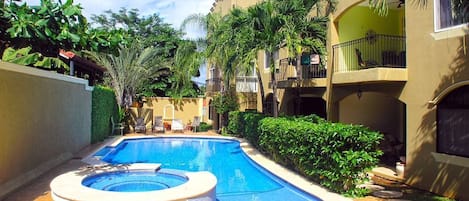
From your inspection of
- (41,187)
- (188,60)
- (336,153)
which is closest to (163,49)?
(188,60)

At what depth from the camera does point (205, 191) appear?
30.4 feet

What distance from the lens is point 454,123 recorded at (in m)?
10.2

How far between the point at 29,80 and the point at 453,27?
13033mm

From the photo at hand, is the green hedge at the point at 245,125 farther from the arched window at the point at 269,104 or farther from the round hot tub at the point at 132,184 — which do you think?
the round hot tub at the point at 132,184

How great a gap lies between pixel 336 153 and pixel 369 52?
798 cm

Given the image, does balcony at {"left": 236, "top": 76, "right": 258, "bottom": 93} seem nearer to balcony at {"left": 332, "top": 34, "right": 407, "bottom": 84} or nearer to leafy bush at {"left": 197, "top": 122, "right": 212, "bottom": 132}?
leafy bush at {"left": 197, "top": 122, "right": 212, "bottom": 132}

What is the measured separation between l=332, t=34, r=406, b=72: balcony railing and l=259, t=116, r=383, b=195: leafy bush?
17.2 feet

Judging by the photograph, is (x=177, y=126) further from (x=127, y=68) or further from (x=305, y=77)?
(x=305, y=77)

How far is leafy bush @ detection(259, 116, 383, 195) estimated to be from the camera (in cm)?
992

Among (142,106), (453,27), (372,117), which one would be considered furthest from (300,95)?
(142,106)

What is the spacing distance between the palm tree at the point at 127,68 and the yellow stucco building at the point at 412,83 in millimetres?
14573

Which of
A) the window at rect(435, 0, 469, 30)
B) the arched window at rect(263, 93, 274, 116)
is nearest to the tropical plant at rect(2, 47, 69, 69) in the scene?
the arched window at rect(263, 93, 274, 116)

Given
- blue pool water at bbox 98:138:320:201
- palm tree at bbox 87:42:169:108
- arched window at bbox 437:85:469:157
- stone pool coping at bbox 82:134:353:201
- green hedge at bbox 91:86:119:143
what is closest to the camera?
arched window at bbox 437:85:469:157

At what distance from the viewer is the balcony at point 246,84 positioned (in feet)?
84.4
